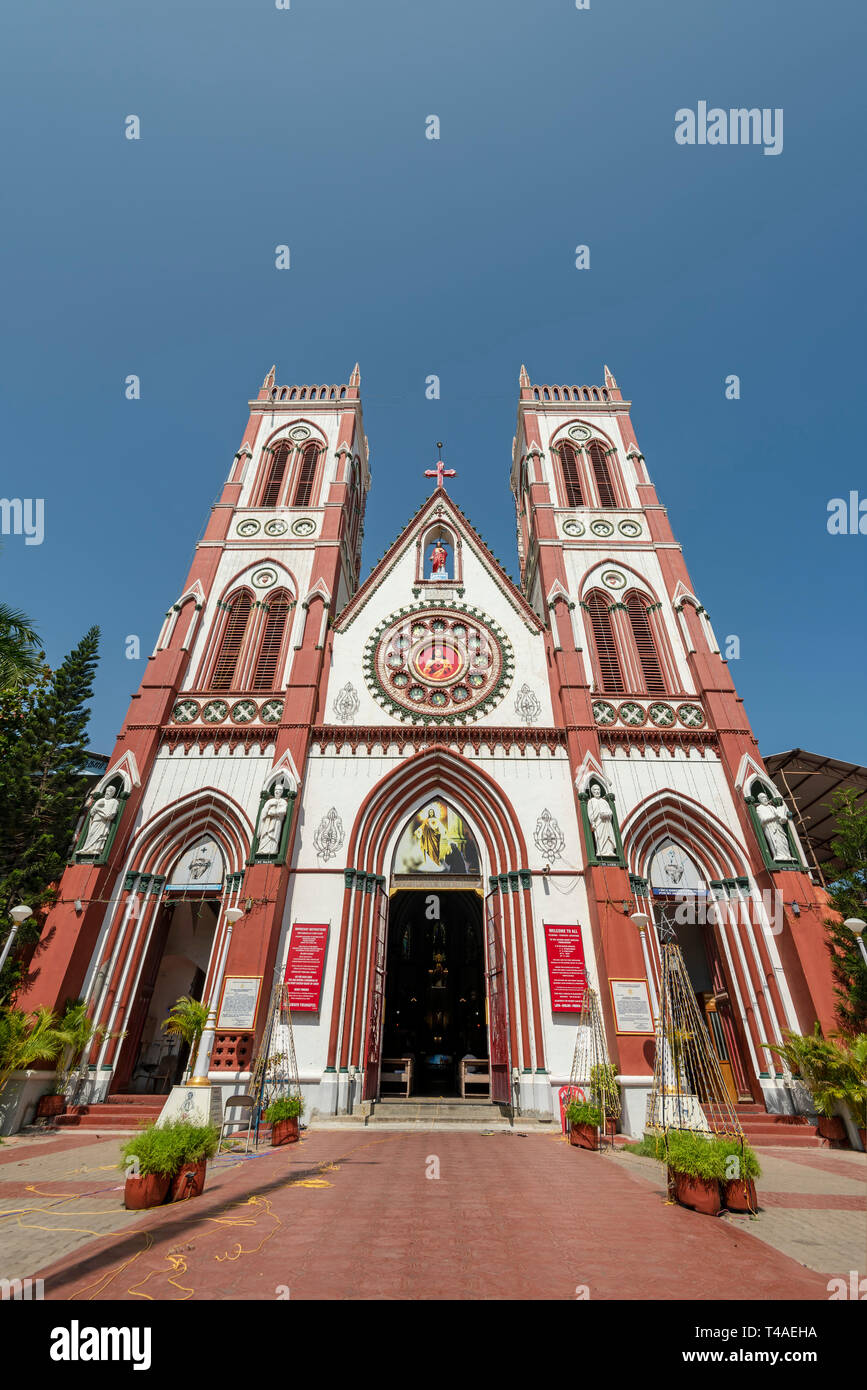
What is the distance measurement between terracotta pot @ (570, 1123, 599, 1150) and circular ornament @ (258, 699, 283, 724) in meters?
13.9

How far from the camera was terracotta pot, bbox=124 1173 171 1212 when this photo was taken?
686 cm

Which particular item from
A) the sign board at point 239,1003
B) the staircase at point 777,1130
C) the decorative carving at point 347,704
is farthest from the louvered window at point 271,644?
the staircase at point 777,1130

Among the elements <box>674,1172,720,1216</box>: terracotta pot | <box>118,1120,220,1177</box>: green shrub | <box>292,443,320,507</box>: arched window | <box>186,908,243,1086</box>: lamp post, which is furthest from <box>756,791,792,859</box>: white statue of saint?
<box>292,443,320,507</box>: arched window

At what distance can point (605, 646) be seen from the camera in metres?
22.9

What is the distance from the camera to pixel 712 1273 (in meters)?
4.89

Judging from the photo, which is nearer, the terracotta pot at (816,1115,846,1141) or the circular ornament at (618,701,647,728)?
the terracotta pot at (816,1115,846,1141)

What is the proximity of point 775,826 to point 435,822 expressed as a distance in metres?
9.87

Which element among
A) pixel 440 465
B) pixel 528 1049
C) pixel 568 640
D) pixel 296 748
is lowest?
pixel 528 1049

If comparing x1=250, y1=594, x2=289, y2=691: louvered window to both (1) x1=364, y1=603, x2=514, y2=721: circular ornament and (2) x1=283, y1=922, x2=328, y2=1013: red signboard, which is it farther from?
(2) x1=283, y1=922, x2=328, y2=1013: red signboard

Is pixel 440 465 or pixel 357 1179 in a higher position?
pixel 440 465

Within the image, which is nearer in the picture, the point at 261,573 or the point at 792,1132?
the point at 792,1132
